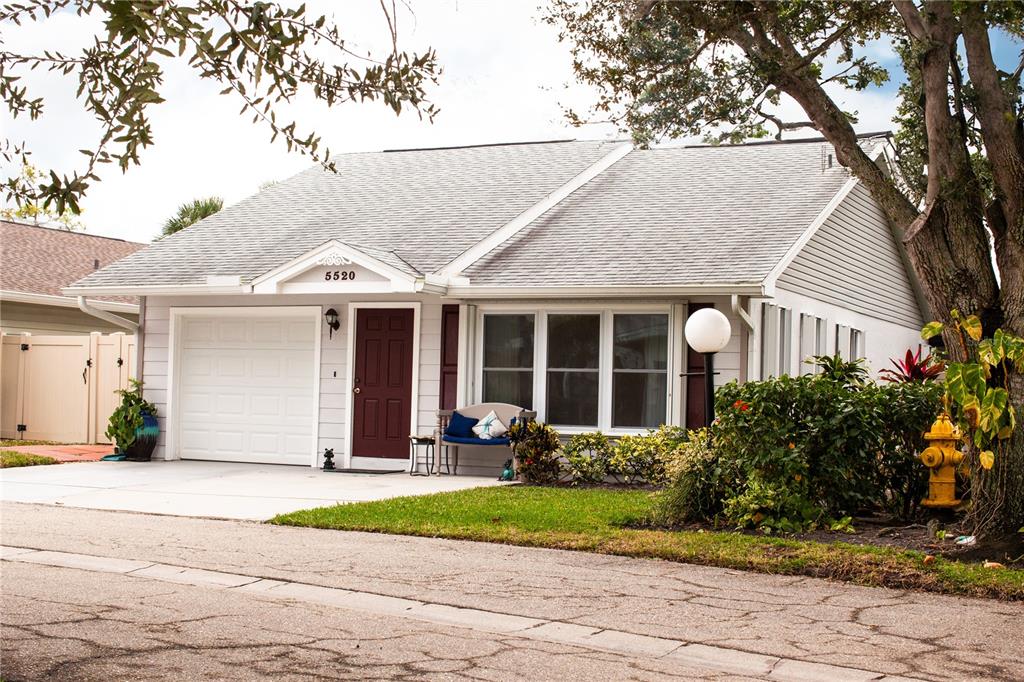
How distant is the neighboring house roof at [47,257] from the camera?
75.3 feet

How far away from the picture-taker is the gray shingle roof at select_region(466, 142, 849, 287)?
47.4 ft

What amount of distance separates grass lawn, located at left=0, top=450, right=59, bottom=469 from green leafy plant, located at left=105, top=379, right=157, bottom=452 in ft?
3.35

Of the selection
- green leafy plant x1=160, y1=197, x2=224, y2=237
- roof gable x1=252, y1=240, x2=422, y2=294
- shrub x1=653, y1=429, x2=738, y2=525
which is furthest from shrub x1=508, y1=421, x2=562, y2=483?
green leafy plant x1=160, y1=197, x2=224, y2=237

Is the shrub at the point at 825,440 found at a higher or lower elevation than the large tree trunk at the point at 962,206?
lower

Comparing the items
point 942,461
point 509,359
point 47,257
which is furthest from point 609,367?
point 47,257

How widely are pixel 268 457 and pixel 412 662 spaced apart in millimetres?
11852

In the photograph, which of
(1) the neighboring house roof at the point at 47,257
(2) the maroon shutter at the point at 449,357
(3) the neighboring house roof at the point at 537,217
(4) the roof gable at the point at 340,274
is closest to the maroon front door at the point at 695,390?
(3) the neighboring house roof at the point at 537,217

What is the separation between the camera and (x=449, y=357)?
51.3 feet

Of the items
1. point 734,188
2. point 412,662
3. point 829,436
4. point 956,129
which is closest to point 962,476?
point 829,436

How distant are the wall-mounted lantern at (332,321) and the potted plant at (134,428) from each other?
10.5 ft

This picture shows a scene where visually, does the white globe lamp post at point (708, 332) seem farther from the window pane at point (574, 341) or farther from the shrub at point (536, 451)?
the window pane at point (574, 341)

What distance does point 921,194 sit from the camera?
10.2 metres

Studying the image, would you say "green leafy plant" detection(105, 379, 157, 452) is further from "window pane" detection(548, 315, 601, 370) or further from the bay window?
"window pane" detection(548, 315, 601, 370)

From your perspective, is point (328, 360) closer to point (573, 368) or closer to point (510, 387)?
point (510, 387)
